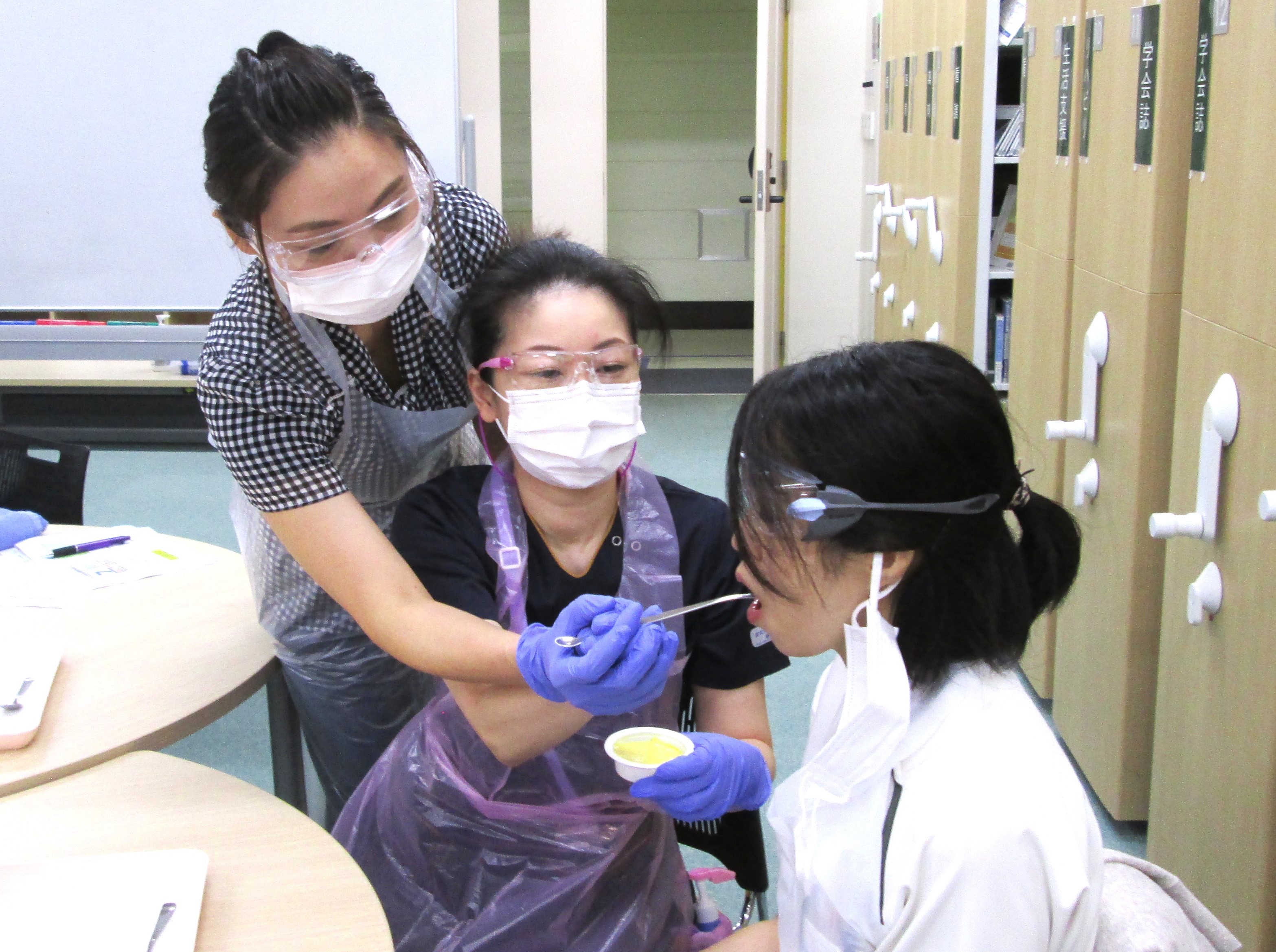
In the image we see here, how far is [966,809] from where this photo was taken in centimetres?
86

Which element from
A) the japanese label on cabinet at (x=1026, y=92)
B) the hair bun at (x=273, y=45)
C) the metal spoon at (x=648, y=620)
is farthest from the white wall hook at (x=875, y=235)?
the metal spoon at (x=648, y=620)

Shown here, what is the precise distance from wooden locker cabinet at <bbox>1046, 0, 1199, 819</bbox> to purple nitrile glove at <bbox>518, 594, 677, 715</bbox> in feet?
3.43

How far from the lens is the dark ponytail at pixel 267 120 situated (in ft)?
3.93

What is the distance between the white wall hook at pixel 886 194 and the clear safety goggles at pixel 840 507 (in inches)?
125

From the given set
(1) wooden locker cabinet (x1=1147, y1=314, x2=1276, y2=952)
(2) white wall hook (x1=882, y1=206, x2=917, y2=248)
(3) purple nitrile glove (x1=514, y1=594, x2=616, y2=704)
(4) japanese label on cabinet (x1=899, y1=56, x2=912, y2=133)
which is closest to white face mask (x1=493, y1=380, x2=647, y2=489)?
(3) purple nitrile glove (x1=514, y1=594, x2=616, y2=704)

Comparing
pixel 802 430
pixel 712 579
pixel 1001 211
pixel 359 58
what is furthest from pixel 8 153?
pixel 802 430

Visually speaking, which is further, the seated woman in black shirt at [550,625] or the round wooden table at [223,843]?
the seated woman in black shirt at [550,625]

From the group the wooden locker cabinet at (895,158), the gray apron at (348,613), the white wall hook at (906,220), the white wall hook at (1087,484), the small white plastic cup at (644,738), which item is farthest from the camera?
the wooden locker cabinet at (895,158)

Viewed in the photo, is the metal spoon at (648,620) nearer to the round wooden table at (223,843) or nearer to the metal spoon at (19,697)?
the round wooden table at (223,843)

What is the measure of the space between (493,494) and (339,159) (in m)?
0.41

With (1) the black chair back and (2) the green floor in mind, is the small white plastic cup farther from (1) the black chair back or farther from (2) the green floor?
(2) the green floor

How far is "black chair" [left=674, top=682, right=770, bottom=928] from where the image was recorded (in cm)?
132

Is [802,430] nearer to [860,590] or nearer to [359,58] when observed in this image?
[860,590]

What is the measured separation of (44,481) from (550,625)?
1.41 m
